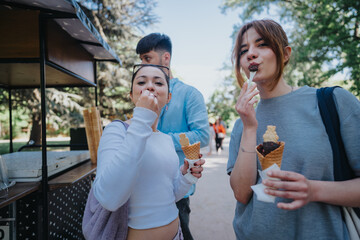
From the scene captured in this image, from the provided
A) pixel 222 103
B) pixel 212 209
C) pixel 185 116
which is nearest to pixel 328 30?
pixel 212 209

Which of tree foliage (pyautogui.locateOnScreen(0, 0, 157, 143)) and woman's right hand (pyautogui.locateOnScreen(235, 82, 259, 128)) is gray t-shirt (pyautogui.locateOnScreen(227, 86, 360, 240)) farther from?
tree foliage (pyautogui.locateOnScreen(0, 0, 157, 143))

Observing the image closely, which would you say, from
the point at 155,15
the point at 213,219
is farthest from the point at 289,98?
the point at 155,15

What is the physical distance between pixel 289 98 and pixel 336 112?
0.28 meters

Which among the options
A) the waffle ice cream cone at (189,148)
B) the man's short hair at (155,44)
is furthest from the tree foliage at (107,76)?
the waffle ice cream cone at (189,148)

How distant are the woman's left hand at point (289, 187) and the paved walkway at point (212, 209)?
167 cm

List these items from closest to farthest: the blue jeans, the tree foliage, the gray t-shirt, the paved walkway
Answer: the gray t-shirt → the blue jeans → the paved walkway → the tree foliage

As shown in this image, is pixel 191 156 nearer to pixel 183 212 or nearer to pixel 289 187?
pixel 289 187

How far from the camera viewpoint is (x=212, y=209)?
523 cm

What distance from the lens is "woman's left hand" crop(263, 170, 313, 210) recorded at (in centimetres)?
103

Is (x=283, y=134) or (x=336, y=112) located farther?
(x=283, y=134)

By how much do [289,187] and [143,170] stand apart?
32.8 inches

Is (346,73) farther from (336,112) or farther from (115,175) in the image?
(115,175)

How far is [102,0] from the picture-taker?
1304 centimetres

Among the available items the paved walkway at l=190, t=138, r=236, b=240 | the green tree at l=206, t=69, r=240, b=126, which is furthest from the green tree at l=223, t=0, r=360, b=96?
the green tree at l=206, t=69, r=240, b=126
